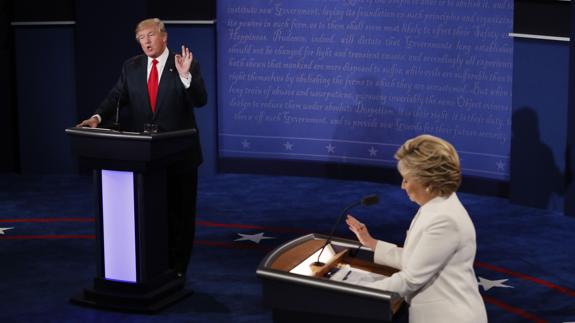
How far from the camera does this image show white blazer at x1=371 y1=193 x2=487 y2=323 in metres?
3.01

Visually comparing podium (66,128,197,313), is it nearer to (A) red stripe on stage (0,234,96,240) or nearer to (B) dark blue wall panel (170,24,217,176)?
(A) red stripe on stage (0,234,96,240)

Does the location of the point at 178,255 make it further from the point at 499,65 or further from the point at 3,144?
the point at 3,144

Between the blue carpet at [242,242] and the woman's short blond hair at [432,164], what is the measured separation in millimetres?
2609

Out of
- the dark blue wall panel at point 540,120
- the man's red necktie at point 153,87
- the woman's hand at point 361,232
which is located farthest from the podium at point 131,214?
the dark blue wall panel at point 540,120

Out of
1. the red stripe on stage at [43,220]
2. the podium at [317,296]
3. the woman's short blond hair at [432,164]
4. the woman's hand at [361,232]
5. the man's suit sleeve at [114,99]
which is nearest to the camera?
the woman's short blond hair at [432,164]

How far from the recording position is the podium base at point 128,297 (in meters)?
5.55

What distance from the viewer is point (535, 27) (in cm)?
791

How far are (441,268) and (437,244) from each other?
9 cm

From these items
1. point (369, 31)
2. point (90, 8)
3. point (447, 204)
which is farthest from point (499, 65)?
point (447, 204)

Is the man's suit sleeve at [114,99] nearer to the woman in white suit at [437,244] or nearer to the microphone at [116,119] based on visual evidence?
the microphone at [116,119]

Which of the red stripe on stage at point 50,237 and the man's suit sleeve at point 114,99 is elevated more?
the man's suit sleeve at point 114,99

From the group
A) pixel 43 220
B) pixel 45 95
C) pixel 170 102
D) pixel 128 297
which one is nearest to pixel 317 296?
pixel 128 297

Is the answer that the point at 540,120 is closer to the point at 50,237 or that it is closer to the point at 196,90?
the point at 196,90

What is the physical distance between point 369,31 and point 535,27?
171cm
